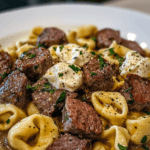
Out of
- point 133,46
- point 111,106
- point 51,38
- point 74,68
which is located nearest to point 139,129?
point 111,106

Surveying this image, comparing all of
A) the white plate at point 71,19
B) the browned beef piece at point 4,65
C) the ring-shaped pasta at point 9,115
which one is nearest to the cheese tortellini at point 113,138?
the ring-shaped pasta at point 9,115

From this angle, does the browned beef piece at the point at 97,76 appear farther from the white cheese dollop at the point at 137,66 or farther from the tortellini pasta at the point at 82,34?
the tortellini pasta at the point at 82,34

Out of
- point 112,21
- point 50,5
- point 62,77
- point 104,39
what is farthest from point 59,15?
point 62,77

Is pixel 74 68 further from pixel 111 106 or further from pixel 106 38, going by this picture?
pixel 106 38

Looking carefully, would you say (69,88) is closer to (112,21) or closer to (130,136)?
(130,136)

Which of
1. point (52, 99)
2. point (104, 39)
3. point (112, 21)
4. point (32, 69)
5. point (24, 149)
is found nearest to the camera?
point (24, 149)

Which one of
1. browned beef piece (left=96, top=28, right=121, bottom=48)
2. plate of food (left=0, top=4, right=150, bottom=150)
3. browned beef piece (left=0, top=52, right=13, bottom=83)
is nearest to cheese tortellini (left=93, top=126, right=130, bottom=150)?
plate of food (left=0, top=4, right=150, bottom=150)
